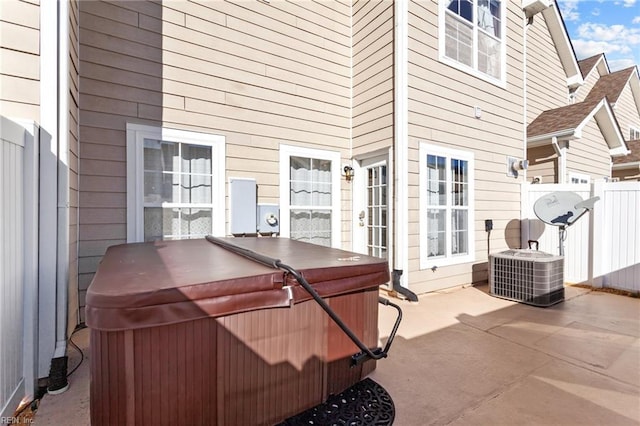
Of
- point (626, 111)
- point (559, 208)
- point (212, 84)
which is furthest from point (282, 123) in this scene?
point (626, 111)

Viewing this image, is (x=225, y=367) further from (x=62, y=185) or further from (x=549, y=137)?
(x=549, y=137)

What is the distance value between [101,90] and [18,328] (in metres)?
2.43

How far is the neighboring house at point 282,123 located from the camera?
2367mm

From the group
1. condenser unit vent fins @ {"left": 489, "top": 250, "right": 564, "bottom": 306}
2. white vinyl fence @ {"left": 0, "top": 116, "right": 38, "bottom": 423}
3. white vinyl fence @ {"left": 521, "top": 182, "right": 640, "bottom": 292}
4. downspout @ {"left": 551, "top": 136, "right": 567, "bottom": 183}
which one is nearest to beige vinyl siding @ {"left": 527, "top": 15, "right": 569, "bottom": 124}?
downspout @ {"left": 551, "top": 136, "right": 567, "bottom": 183}

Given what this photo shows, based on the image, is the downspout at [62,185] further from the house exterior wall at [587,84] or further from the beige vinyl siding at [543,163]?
the house exterior wall at [587,84]

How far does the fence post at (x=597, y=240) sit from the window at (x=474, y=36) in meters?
2.37

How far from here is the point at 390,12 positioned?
4.20 m

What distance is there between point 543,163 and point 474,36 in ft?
11.0

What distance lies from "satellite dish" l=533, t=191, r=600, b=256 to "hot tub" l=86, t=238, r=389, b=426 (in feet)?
12.9

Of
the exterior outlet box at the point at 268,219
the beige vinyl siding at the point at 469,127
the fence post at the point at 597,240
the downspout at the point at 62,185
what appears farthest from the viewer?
the fence post at the point at 597,240

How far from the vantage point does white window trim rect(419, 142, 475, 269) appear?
4.25 meters

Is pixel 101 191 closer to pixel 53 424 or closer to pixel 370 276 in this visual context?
pixel 53 424

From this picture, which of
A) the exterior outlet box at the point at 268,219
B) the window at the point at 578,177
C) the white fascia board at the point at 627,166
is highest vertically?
the white fascia board at the point at 627,166

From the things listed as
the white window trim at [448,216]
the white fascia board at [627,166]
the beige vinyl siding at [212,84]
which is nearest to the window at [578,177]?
the white fascia board at [627,166]
